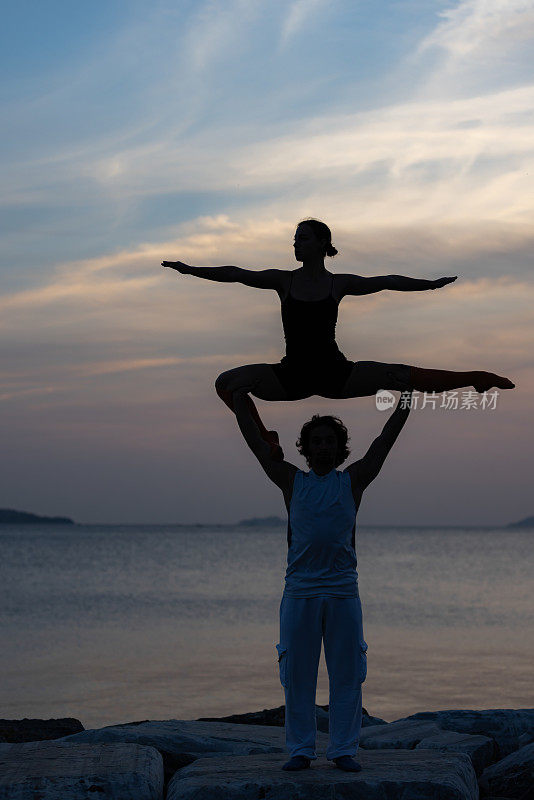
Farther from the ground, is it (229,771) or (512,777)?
(229,771)

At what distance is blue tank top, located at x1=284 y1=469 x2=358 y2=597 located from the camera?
600 cm

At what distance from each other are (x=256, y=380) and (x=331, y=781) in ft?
7.69

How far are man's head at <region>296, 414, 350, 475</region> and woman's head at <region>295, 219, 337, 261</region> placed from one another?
1.06 m

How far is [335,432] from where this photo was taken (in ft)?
20.5

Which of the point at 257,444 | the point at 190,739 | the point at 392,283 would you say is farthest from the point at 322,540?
the point at 190,739

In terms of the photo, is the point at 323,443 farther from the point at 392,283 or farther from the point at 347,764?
the point at 347,764

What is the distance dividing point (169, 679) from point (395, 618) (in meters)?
15.3

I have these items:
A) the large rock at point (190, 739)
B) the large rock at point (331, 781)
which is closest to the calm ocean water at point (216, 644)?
the large rock at point (190, 739)

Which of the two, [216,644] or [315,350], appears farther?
[216,644]

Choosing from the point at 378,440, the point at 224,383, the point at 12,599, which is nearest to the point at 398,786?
the point at 378,440

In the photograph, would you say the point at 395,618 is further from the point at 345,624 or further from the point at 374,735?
the point at 345,624

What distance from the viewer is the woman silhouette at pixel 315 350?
6.45 m

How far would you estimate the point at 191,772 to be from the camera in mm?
6270

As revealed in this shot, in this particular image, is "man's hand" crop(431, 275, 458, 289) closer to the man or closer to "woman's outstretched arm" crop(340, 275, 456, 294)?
"woman's outstretched arm" crop(340, 275, 456, 294)
